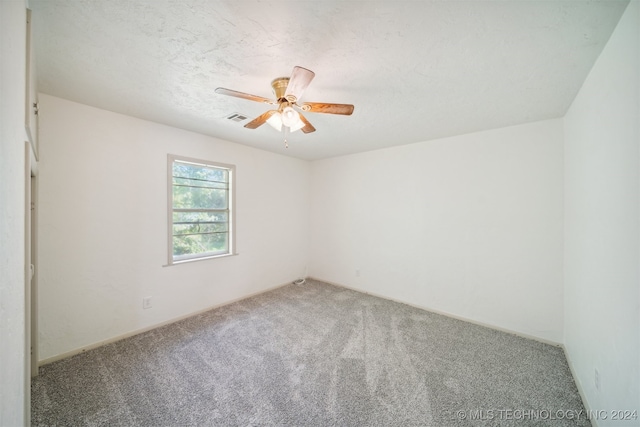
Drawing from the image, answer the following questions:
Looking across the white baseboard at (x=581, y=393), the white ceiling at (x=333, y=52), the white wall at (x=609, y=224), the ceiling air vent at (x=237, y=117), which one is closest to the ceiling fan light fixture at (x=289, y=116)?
the white ceiling at (x=333, y=52)

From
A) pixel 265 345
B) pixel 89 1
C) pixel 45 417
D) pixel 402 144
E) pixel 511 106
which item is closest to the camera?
pixel 89 1

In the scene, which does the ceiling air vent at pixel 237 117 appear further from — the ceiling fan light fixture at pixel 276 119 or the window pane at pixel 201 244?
the window pane at pixel 201 244

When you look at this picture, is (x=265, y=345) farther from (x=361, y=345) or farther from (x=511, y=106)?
(x=511, y=106)

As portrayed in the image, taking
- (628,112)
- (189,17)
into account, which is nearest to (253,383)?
(189,17)

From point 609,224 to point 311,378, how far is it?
89.0 inches

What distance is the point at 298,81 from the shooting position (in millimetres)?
1464

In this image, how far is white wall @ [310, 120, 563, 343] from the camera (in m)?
2.48

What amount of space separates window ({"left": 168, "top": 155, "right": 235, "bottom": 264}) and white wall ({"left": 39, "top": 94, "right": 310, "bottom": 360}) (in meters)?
0.11

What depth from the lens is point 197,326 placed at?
8.94 feet

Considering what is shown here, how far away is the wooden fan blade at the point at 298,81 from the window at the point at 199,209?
1986 millimetres

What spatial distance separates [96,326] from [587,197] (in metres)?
4.41

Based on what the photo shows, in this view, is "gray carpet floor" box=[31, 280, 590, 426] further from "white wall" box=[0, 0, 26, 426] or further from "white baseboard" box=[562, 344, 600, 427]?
"white wall" box=[0, 0, 26, 426]

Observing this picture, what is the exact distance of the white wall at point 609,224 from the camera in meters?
1.11

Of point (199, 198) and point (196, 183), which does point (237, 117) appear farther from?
point (199, 198)
